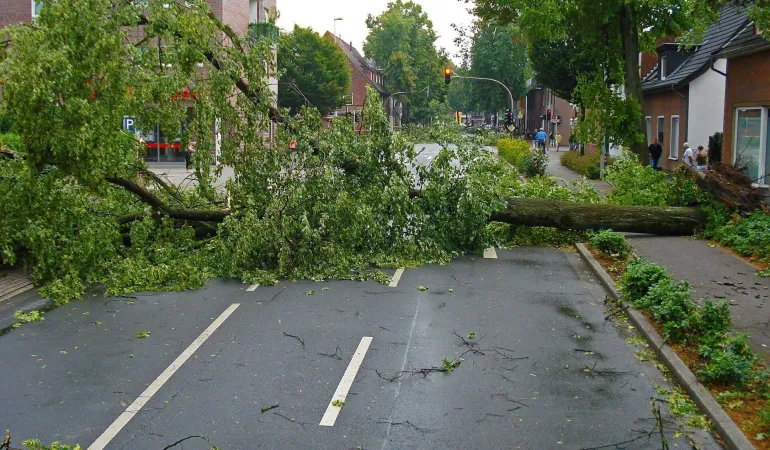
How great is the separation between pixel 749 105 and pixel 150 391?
55.9 ft

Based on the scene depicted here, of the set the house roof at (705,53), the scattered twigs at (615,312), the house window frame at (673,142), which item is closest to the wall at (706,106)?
the house roof at (705,53)

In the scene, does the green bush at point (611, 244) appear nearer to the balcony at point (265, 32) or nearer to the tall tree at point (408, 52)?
the balcony at point (265, 32)

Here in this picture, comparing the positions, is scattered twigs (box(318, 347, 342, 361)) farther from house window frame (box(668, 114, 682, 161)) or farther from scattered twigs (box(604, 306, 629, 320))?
house window frame (box(668, 114, 682, 161))

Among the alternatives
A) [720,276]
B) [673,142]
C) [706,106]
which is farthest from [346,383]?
[673,142]

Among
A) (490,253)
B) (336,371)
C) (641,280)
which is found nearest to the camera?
(336,371)

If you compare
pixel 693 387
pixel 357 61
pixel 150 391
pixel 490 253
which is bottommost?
pixel 150 391

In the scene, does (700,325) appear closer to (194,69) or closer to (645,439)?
(645,439)

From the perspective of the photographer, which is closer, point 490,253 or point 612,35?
point 490,253

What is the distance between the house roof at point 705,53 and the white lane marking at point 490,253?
11624mm

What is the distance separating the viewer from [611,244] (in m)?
13.8

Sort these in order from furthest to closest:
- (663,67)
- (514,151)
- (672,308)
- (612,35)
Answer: (514,151)
(663,67)
(612,35)
(672,308)

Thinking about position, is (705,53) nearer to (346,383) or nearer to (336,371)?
(336,371)

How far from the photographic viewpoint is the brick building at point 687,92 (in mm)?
27888

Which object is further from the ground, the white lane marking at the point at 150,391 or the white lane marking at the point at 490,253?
the white lane marking at the point at 490,253
